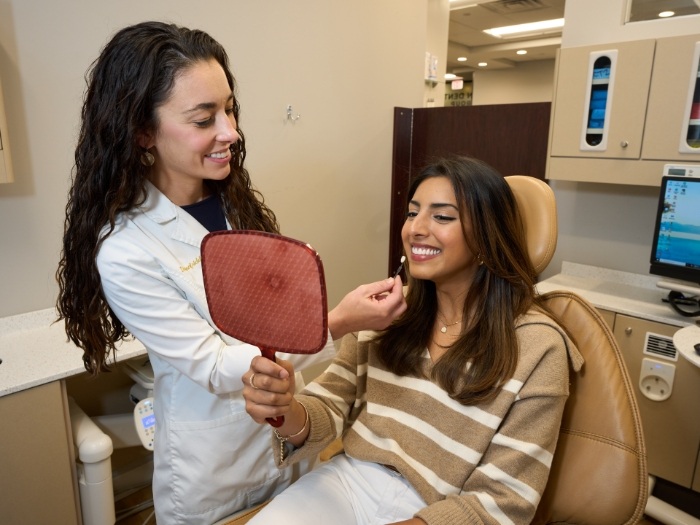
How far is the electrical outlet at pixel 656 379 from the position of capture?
6.89 feet

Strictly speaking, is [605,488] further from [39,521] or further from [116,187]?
[39,521]

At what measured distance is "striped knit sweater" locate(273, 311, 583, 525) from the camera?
996 millimetres

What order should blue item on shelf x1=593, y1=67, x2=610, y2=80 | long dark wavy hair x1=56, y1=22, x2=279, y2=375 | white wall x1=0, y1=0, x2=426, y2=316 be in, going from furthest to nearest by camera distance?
blue item on shelf x1=593, y1=67, x2=610, y2=80 < white wall x1=0, y1=0, x2=426, y2=316 < long dark wavy hair x1=56, y1=22, x2=279, y2=375

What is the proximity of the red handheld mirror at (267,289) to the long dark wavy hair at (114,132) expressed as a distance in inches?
14.9

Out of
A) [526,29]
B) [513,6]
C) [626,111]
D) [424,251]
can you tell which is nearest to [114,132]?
[424,251]

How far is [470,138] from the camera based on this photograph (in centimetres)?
288

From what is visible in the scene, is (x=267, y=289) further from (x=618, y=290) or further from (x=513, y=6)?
(x=513, y=6)

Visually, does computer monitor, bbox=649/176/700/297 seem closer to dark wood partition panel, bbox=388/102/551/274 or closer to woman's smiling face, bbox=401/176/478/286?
dark wood partition panel, bbox=388/102/551/274

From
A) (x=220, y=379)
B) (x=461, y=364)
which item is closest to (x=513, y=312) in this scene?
(x=461, y=364)

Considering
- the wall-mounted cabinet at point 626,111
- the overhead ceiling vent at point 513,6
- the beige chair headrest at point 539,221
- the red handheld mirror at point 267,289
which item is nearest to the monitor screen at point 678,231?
the wall-mounted cabinet at point 626,111

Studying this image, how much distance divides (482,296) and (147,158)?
2.69ft

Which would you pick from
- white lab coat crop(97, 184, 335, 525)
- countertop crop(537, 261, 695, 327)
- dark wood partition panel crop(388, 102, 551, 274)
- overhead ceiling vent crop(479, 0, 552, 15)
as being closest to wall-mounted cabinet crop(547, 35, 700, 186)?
dark wood partition panel crop(388, 102, 551, 274)

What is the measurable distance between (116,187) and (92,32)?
1.14m

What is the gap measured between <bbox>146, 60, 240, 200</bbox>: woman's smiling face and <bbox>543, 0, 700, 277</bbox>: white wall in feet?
7.51
